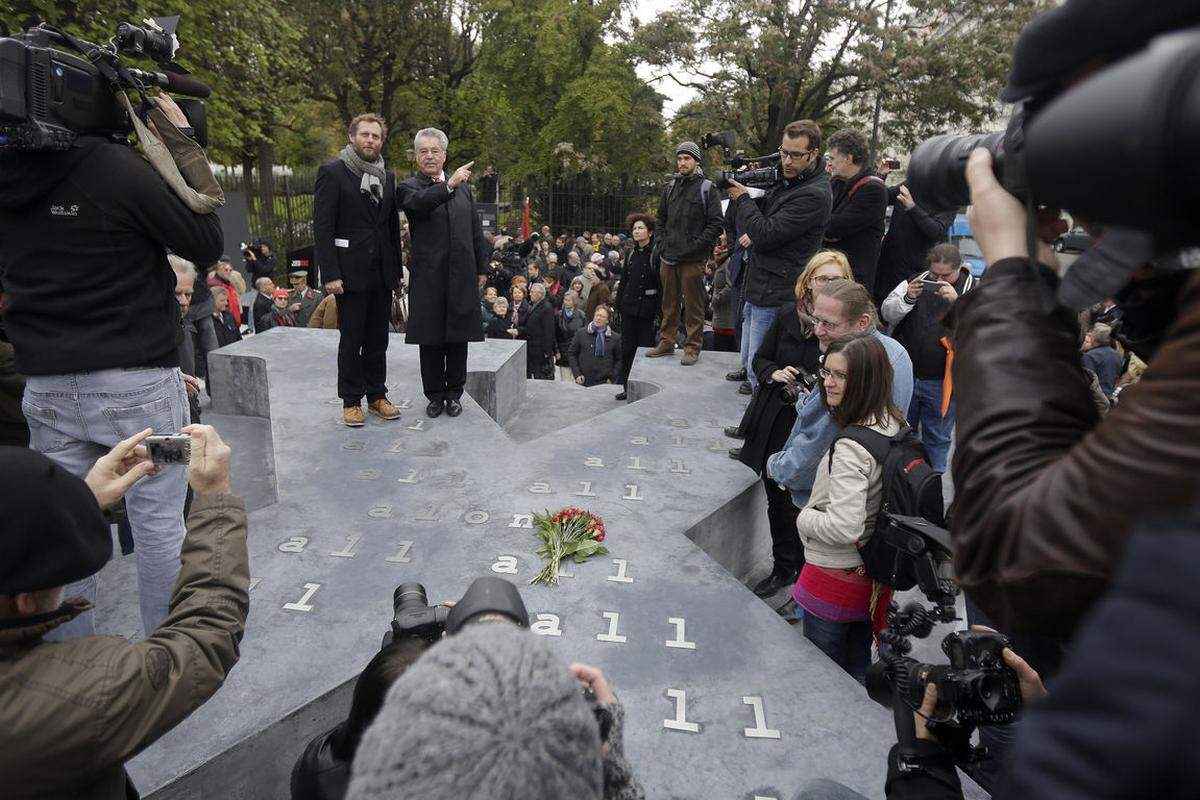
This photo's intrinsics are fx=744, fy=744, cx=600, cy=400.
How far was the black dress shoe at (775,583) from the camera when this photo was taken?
4.68 metres

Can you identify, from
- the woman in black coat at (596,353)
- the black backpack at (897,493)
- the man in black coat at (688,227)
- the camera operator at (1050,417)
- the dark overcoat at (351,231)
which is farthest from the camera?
the woman in black coat at (596,353)

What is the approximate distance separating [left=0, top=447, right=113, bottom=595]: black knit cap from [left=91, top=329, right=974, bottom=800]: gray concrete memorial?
144 centimetres

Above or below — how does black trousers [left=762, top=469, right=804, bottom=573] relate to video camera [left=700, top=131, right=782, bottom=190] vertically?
below

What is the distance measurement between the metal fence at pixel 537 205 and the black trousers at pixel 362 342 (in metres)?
16.2

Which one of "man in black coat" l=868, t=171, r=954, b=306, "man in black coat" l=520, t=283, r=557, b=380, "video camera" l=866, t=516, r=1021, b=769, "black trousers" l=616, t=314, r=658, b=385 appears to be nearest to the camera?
"video camera" l=866, t=516, r=1021, b=769

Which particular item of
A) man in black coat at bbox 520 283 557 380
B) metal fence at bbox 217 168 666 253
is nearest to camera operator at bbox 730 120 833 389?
man in black coat at bbox 520 283 557 380

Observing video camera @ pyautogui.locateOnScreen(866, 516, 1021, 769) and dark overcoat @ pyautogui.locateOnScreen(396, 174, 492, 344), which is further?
dark overcoat @ pyautogui.locateOnScreen(396, 174, 492, 344)

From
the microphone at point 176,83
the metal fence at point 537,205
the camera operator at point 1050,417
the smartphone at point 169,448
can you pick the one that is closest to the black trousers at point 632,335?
the microphone at point 176,83

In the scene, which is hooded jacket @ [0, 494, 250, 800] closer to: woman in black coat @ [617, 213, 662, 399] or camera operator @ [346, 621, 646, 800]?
camera operator @ [346, 621, 646, 800]

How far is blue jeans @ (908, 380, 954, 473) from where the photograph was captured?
5.50 metres

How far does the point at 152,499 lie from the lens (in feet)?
8.95

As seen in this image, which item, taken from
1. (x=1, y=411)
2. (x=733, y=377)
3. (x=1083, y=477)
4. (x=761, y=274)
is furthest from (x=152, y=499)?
(x=733, y=377)

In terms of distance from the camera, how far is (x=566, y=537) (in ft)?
13.1

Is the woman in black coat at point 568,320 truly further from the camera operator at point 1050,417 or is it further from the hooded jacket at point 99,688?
the camera operator at point 1050,417
